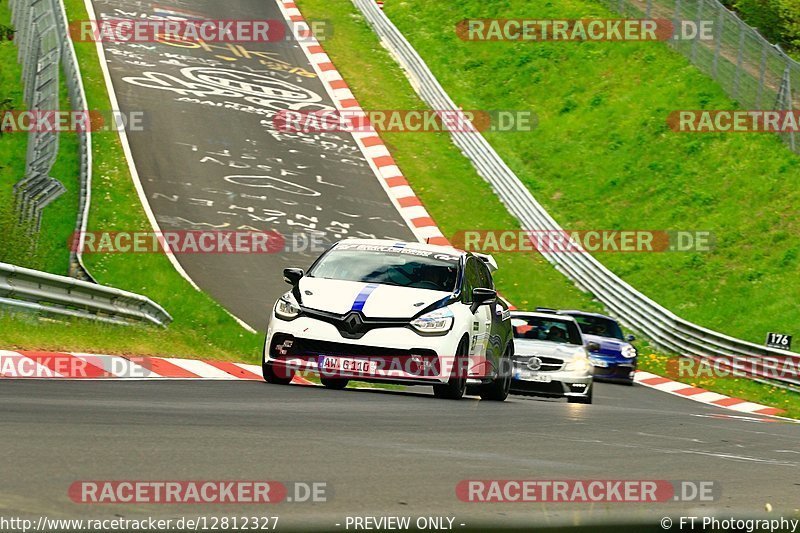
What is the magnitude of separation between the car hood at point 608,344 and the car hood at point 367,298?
10828mm

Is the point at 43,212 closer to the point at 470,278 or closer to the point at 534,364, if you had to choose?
the point at 534,364

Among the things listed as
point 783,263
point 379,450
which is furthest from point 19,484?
point 783,263

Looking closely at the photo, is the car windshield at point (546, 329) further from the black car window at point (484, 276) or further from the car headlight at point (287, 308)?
the car headlight at point (287, 308)

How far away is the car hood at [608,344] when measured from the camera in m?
24.3

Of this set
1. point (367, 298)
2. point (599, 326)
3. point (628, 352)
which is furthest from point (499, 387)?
point (599, 326)

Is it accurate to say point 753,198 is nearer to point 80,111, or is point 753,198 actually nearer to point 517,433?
point 80,111

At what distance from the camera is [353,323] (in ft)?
43.3

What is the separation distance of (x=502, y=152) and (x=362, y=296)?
26761 millimetres

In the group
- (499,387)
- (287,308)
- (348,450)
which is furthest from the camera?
(499,387)

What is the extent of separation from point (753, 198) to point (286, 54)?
1571cm

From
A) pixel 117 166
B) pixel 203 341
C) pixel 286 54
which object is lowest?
pixel 203 341

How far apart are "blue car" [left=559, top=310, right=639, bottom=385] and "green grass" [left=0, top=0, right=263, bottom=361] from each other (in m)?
6.74

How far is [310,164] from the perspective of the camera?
34.6 m

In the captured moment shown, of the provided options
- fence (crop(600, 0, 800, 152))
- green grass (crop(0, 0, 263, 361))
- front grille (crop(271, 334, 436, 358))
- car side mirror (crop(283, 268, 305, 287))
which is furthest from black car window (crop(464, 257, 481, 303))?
fence (crop(600, 0, 800, 152))
